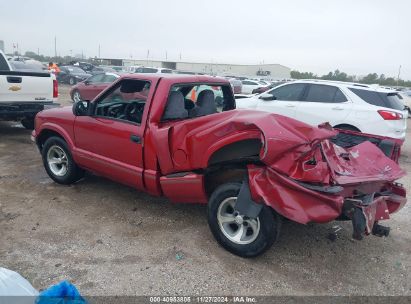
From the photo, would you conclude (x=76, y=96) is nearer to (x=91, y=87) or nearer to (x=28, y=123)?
(x=91, y=87)

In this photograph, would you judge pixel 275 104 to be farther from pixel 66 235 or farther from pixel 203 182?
pixel 66 235

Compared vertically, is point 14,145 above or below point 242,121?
below

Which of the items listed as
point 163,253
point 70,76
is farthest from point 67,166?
point 70,76

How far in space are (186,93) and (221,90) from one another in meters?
0.63

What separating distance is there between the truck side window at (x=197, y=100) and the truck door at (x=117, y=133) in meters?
0.31

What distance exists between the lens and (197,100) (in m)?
4.91

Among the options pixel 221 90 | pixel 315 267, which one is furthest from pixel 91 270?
pixel 221 90

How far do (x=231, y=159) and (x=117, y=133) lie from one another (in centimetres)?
155

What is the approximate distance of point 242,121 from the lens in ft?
11.4

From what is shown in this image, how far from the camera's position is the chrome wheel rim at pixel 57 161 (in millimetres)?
5449

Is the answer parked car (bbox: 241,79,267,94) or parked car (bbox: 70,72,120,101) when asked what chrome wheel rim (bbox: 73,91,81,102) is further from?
parked car (bbox: 241,79,267,94)

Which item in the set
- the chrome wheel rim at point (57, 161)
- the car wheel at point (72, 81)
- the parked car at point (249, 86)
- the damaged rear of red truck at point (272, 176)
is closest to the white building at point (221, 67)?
the parked car at point (249, 86)

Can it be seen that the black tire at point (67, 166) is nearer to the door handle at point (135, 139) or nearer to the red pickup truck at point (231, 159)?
the red pickup truck at point (231, 159)

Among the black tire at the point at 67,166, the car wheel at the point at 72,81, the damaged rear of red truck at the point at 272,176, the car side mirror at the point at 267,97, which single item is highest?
the car side mirror at the point at 267,97
